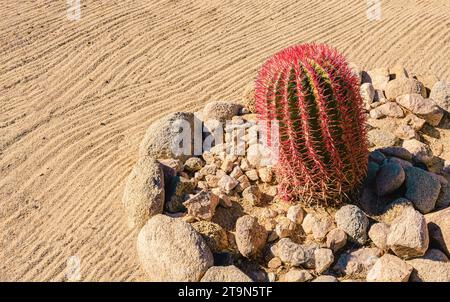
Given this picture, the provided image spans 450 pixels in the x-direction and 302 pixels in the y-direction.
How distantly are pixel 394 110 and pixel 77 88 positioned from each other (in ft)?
13.8

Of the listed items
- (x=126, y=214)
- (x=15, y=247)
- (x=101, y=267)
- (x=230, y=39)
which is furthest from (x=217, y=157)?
(x=230, y=39)

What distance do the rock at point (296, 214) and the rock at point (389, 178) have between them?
808 mm

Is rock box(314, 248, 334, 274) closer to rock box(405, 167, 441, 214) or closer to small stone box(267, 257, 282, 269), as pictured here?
small stone box(267, 257, 282, 269)

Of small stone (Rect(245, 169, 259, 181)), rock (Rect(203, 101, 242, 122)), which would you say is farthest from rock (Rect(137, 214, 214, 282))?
rock (Rect(203, 101, 242, 122))

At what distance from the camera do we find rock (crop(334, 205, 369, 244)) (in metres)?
4.43

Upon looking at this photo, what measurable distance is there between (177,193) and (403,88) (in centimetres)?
319

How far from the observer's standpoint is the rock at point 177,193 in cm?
Answer: 482

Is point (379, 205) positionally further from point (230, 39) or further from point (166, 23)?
point (166, 23)


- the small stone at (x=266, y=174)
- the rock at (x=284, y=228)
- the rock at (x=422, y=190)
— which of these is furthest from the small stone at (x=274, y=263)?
the rock at (x=422, y=190)

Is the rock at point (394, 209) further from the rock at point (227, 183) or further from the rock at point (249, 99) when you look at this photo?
the rock at point (249, 99)

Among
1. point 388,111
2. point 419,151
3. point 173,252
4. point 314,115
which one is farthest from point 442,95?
point 173,252

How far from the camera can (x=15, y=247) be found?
185 inches

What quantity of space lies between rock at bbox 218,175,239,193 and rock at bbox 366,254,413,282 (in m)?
1.57

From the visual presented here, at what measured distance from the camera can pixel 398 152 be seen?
17.6ft
